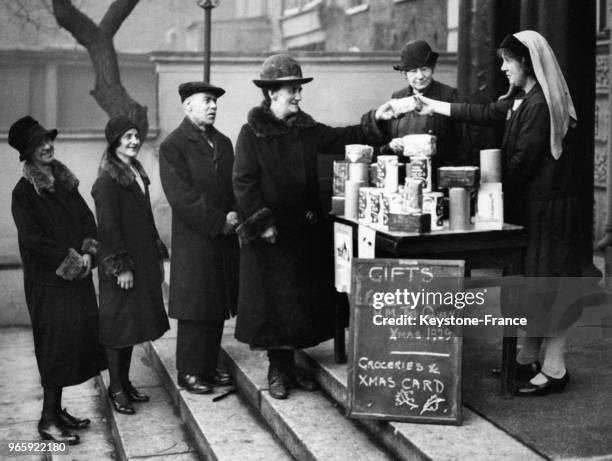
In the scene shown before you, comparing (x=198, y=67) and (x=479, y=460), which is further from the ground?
(x=198, y=67)

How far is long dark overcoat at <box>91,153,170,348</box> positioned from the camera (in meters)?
5.70

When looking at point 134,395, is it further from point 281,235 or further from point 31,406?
point 281,235

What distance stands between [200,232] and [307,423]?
4.97 feet

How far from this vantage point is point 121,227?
18.8 ft

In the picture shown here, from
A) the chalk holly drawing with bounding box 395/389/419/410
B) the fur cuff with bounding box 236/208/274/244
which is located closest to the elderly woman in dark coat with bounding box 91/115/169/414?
the fur cuff with bounding box 236/208/274/244

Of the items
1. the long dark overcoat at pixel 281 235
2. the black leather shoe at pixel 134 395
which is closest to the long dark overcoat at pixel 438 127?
the long dark overcoat at pixel 281 235

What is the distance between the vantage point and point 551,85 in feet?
15.4

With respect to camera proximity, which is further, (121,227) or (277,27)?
(277,27)

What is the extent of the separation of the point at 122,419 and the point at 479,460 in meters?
2.76

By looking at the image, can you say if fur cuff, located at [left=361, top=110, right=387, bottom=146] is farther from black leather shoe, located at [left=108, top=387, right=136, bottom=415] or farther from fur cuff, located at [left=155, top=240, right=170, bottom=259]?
black leather shoe, located at [left=108, top=387, right=136, bottom=415]

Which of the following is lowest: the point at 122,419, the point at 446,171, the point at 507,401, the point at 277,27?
the point at 122,419

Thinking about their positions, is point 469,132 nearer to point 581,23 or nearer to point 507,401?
point 581,23

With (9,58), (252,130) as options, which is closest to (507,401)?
(252,130)

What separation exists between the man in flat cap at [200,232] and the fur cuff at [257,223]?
1.51 ft
